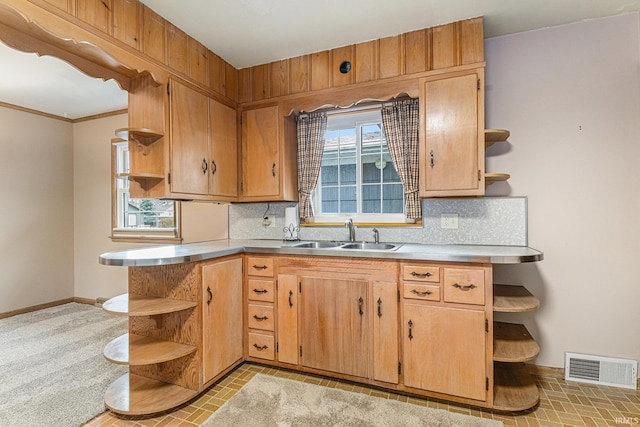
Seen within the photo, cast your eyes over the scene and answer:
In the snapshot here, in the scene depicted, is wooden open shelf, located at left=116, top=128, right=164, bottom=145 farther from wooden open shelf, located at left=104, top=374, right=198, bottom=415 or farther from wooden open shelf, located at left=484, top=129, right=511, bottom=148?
wooden open shelf, located at left=484, top=129, right=511, bottom=148

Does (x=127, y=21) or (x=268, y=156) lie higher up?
(x=127, y=21)

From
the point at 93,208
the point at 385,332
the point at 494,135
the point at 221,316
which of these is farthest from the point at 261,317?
the point at 93,208

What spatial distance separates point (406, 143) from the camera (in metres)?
2.67

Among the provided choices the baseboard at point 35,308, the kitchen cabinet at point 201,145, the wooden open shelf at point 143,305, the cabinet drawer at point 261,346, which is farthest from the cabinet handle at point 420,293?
the baseboard at point 35,308

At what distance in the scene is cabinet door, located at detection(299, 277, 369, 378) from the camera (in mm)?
2205

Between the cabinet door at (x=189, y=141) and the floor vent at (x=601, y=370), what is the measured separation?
10.3ft

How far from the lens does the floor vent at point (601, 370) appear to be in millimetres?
2168

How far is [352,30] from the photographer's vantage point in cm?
240

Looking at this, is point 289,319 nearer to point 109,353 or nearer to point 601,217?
point 109,353

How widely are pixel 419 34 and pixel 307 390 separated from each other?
8.96 feet

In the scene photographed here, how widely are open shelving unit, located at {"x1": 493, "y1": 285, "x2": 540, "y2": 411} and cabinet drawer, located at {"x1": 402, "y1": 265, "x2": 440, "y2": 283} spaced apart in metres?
0.39

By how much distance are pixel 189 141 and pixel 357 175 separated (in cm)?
151

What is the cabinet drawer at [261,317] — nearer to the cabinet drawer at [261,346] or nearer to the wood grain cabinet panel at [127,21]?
the cabinet drawer at [261,346]

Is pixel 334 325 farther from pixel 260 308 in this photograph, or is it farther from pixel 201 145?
pixel 201 145
